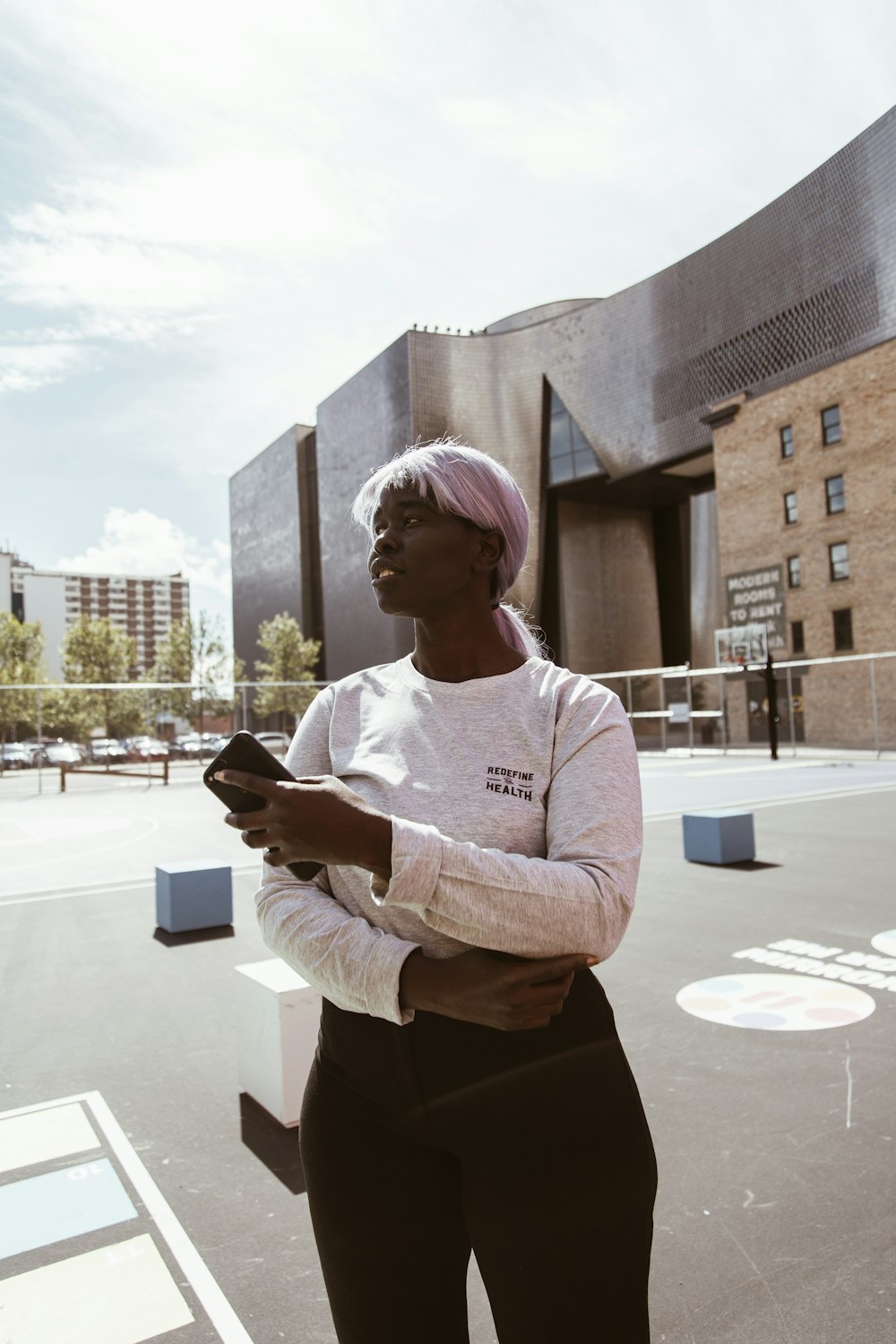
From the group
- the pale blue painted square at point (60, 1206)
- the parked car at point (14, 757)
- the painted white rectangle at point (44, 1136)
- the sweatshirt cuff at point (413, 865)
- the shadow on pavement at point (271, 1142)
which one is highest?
the sweatshirt cuff at point (413, 865)

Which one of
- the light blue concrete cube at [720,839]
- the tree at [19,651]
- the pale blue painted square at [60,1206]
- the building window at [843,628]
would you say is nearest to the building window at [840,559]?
the building window at [843,628]

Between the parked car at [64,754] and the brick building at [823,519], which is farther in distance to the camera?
the brick building at [823,519]

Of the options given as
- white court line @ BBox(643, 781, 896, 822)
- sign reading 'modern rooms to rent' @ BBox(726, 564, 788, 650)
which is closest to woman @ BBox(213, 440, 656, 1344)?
white court line @ BBox(643, 781, 896, 822)

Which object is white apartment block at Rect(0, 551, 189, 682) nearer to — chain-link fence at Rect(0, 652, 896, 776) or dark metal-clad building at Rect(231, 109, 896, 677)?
dark metal-clad building at Rect(231, 109, 896, 677)

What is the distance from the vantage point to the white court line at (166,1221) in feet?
8.43

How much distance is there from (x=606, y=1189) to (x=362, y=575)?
5142 cm

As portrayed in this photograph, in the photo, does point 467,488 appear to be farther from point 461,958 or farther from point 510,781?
point 461,958

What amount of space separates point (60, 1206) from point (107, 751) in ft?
88.5

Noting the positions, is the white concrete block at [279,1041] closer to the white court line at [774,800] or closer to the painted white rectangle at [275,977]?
the painted white rectangle at [275,977]

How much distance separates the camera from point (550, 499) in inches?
1834

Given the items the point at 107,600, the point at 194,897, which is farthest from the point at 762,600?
the point at 107,600

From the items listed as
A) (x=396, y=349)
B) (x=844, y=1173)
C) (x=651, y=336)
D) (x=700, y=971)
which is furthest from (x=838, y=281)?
(x=844, y=1173)

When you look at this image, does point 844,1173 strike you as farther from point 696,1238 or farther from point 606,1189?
point 606,1189

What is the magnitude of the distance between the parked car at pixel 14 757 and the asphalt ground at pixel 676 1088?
21.1 meters
